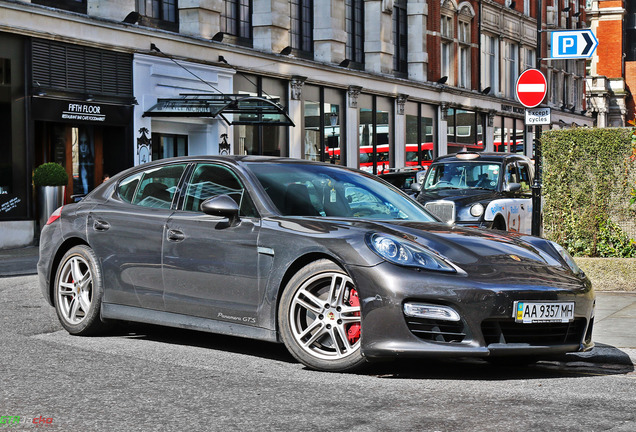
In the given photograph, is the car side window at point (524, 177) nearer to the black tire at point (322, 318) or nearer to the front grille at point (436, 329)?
the black tire at point (322, 318)

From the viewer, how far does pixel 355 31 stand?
35469mm

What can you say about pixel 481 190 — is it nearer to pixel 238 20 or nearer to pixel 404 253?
pixel 404 253

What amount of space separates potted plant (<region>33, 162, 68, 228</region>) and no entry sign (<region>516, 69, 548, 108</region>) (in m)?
10.0

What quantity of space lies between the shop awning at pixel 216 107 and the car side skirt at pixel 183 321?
1584 centimetres

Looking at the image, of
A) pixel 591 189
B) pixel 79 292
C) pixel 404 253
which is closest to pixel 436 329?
pixel 404 253

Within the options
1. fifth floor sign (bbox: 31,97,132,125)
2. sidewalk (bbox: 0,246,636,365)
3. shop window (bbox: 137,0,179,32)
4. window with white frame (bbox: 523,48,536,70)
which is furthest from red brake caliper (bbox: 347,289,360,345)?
window with white frame (bbox: 523,48,536,70)

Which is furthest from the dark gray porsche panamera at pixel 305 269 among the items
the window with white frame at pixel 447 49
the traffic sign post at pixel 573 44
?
the window with white frame at pixel 447 49

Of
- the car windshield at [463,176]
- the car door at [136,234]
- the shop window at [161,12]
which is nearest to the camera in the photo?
the car door at [136,234]

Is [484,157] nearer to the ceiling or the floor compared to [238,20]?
nearer to the floor

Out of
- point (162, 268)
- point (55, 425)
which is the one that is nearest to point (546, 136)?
point (162, 268)

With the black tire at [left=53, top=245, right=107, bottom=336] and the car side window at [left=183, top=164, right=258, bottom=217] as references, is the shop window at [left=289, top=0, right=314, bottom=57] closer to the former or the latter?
the black tire at [left=53, top=245, right=107, bottom=336]

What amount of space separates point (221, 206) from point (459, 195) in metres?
11.2

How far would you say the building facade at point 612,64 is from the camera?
7319 centimetres

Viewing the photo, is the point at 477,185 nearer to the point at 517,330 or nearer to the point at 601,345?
the point at 601,345
